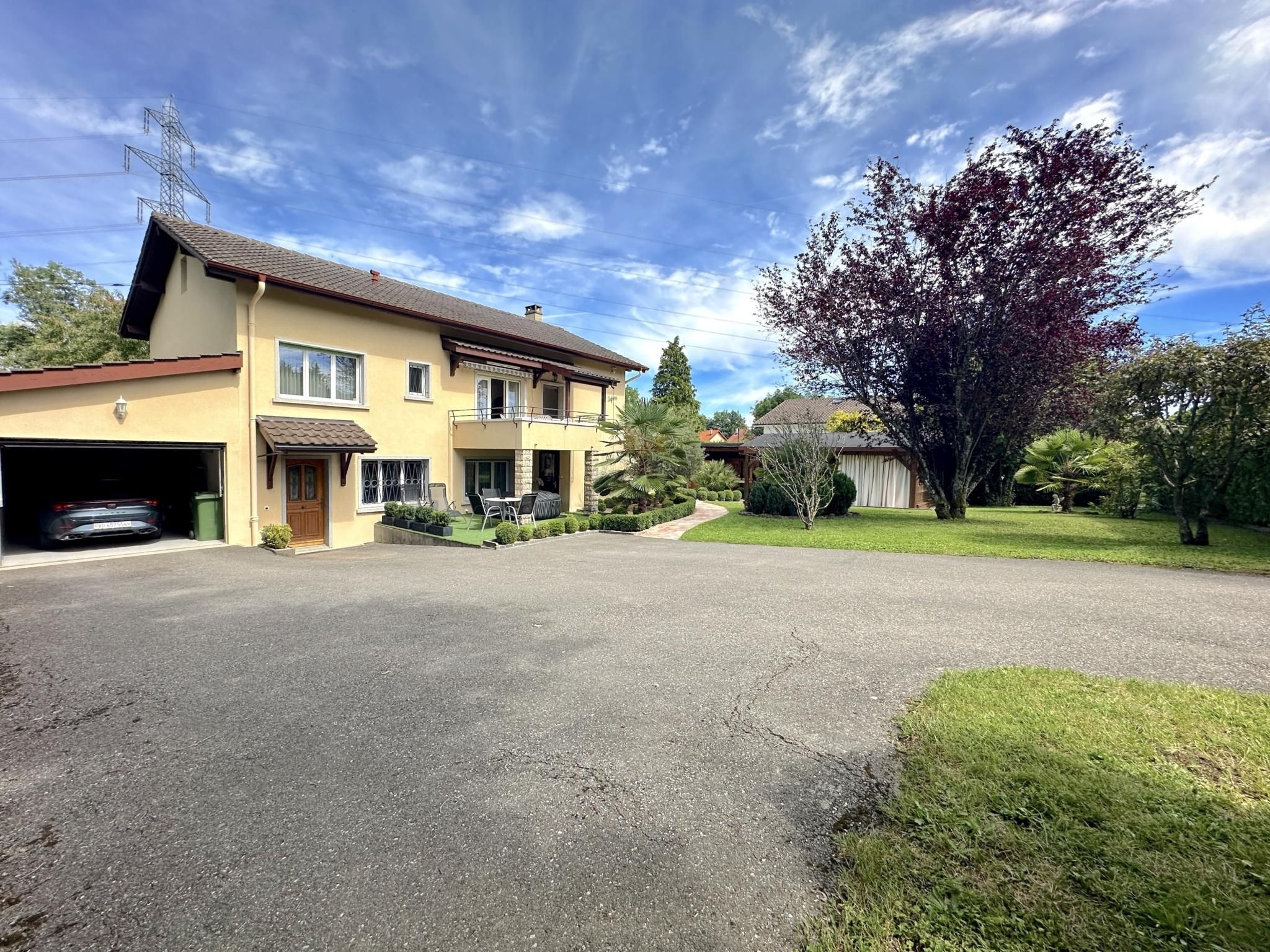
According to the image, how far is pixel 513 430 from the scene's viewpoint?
53.1 feet

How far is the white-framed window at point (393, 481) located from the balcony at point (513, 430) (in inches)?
59.0

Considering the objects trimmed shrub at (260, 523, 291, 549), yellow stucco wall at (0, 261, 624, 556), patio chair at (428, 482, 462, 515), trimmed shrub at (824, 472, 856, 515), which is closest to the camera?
yellow stucco wall at (0, 261, 624, 556)

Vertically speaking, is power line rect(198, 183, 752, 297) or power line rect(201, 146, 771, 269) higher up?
power line rect(201, 146, 771, 269)

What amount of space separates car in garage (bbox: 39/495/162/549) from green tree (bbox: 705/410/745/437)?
7509 centimetres

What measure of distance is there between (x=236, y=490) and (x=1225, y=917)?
594 inches

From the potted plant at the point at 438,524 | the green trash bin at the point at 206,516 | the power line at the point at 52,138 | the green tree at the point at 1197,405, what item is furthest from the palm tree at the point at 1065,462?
the power line at the point at 52,138

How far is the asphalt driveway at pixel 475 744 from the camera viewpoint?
2223mm

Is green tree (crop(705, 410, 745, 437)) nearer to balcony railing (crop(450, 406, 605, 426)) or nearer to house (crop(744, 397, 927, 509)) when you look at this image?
house (crop(744, 397, 927, 509))

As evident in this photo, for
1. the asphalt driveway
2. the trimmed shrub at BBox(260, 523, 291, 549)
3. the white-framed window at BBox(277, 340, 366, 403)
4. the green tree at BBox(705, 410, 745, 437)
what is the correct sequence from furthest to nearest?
the green tree at BBox(705, 410, 745, 437)
the white-framed window at BBox(277, 340, 366, 403)
the trimmed shrub at BBox(260, 523, 291, 549)
the asphalt driveway

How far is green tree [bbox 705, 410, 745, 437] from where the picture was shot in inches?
3329

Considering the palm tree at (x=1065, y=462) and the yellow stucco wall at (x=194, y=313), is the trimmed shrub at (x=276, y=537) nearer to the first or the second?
the yellow stucco wall at (x=194, y=313)

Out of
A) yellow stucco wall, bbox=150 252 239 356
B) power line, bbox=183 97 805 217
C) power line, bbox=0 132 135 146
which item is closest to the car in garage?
yellow stucco wall, bbox=150 252 239 356

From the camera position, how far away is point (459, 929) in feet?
6.87

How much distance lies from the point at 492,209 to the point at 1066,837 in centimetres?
2535
